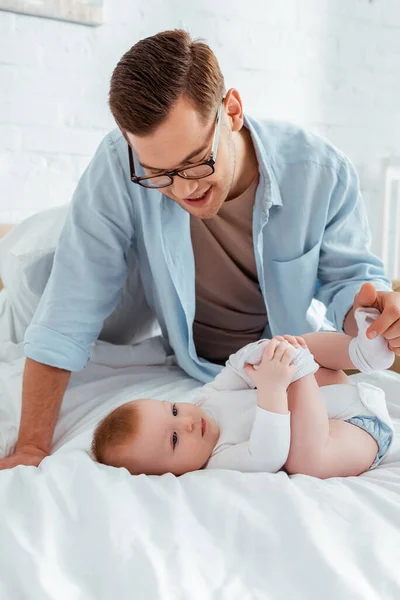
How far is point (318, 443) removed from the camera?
1.13 m

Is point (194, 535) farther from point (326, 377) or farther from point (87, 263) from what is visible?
point (87, 263)

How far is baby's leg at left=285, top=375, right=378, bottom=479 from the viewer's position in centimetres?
113

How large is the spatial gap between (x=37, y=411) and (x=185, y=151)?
0.57 metres

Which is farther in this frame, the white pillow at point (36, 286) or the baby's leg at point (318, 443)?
the white pillow at point (36, 286)

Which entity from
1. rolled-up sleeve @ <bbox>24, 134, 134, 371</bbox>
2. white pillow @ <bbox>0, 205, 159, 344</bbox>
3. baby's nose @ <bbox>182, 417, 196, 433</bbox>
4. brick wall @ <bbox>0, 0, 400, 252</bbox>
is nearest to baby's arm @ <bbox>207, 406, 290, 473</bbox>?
baby's nose @ <bbox>182, 417, 196, 433</bbox>

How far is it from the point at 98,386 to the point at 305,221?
58 centimetres

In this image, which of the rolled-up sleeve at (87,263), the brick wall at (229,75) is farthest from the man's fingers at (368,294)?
the brick wall at (229,75)

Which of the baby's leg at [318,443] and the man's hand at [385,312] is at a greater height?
the man's hand at [385,312]

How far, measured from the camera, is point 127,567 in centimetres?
81

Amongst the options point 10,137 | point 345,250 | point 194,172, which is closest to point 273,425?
point 194,172

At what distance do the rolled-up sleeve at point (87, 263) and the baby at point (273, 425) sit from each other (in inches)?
13.0

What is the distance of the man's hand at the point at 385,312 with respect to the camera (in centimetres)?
113

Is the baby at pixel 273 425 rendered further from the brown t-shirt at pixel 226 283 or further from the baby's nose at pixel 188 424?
the brown t-shirt at pixel 226 283

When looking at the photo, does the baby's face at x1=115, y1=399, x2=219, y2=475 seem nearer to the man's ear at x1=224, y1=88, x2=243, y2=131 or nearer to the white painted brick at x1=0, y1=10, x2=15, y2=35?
the man's ear at x1=224, y1=88, x2=243, y2=131
